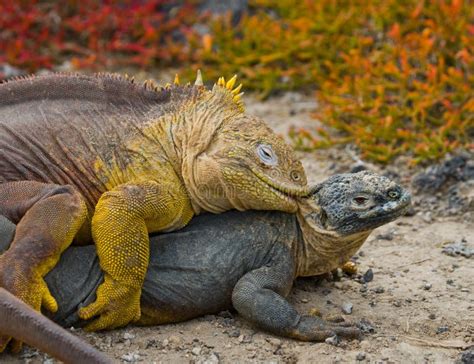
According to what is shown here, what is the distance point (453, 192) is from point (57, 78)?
131 inches

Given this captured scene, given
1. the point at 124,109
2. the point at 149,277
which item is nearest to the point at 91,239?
the point at 149,277

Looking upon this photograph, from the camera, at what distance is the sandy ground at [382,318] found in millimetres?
5102

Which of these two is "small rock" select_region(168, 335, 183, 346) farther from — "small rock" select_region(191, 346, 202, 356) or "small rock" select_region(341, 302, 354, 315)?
"small rock" select_region(341, 302, 354, 315)

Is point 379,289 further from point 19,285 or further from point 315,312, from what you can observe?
point 19,285

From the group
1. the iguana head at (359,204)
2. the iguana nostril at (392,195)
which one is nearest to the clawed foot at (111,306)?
the iguana head at (359,204)

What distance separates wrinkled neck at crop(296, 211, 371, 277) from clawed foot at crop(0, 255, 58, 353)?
1.55 metres

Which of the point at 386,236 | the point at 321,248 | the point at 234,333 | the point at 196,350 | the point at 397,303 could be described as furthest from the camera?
the point at 386,236

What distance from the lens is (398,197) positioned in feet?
17.7

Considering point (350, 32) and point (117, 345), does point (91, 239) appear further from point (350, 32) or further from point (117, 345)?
point (350, 32)

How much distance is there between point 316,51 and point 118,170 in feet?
15.7

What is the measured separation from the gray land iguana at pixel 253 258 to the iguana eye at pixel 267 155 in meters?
0.32

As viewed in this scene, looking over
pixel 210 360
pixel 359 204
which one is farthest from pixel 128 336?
pixel 359 204

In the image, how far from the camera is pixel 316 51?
9.83m

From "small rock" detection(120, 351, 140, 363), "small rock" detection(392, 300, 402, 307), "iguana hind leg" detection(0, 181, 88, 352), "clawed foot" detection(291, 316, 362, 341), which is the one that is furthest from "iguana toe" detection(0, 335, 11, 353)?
"small rock" detection(392, 300, 402, 307)
